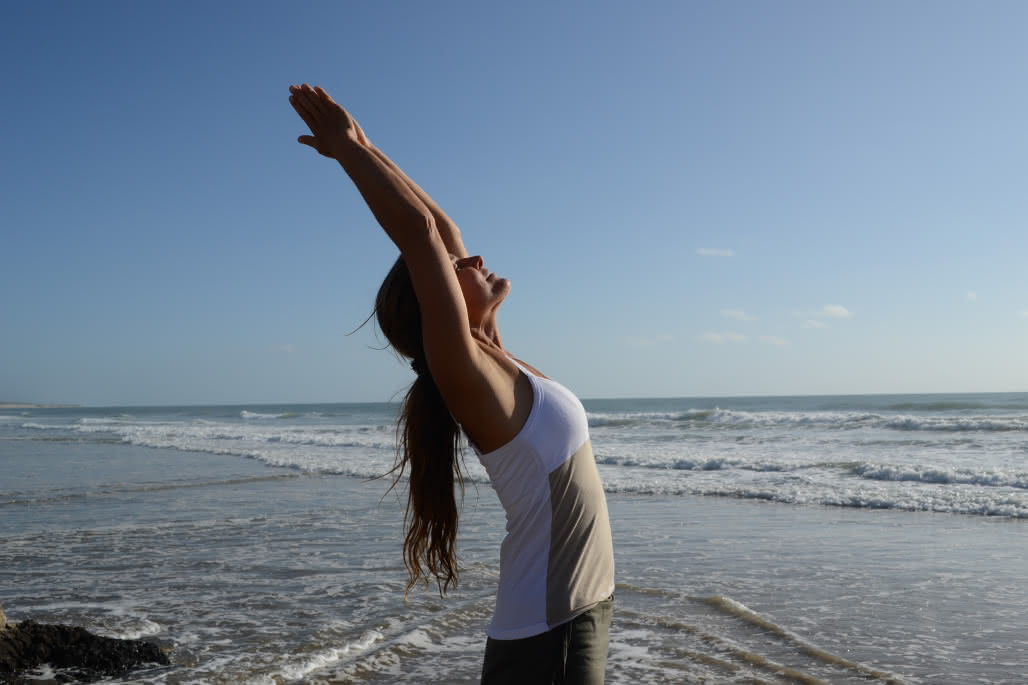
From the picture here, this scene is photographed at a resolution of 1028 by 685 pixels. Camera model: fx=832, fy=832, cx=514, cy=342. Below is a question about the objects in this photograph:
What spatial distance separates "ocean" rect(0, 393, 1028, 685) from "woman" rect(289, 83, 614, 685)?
2.52 metres

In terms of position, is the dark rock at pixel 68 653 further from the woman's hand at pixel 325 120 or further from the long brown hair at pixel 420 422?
the woman's hand at pixel 325 120

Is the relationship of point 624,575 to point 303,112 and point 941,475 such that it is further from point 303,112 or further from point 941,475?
point 941,475

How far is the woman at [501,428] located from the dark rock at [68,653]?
137 inches

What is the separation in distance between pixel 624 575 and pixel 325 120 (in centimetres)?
587

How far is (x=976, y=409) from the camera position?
132 ft

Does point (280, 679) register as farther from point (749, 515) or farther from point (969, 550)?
point (749, 515)

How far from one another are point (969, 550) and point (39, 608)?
793 centimetres

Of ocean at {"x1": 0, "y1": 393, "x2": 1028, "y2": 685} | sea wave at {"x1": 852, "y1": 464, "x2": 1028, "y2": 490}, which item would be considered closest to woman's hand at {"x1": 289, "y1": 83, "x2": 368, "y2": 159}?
ocean at {"x1": 0, "y1": 393, "x2": 1028, "y2": 685}

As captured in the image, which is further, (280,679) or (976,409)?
(976,409)

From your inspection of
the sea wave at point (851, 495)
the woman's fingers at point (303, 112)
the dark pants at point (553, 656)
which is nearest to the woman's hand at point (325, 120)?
the woman's fingers at point (303, 112)

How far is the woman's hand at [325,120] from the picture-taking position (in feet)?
5.87

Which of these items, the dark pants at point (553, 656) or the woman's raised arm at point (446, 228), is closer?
the dark pants at point (553, 656)

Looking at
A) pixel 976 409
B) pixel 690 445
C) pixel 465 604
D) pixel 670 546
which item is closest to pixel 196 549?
pixel 465 604

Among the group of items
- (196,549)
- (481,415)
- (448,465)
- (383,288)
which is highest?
(383,288)
